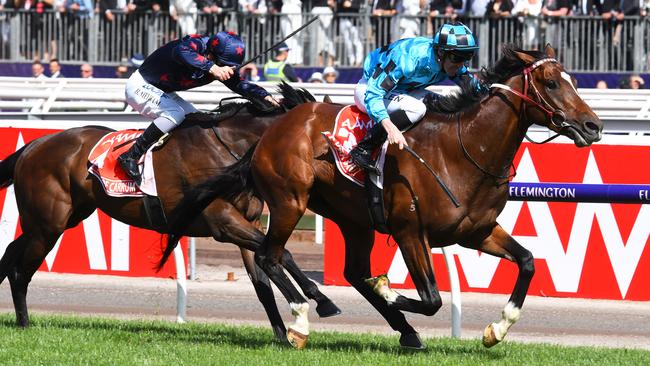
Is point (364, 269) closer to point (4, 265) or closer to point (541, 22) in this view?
point (4, 265)

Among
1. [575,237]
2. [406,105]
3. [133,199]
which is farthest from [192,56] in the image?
[575,237]

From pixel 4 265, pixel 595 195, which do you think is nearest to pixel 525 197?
pixel 595 195

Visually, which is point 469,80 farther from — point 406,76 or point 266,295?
point 266,295

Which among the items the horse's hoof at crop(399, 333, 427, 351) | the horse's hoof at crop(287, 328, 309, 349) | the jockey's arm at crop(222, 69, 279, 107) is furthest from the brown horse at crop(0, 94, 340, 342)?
the horse's hoof at crop(399, 333, 427, 351)

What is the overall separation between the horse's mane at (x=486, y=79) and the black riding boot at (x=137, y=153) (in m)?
2.11

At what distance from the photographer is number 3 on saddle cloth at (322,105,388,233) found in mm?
7648

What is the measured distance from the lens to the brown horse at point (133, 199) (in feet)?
28.0

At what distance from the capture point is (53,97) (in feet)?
49.7

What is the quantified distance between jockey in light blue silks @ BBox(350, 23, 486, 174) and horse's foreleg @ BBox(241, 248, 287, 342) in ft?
4.50

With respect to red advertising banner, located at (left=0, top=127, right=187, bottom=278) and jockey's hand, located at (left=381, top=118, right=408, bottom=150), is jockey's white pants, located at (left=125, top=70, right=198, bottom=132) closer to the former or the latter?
jockey's hand, located at (left=381, top=118, right=408, bottom=150)

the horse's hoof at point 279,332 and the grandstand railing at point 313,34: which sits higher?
the grandstand railing at point 313,34

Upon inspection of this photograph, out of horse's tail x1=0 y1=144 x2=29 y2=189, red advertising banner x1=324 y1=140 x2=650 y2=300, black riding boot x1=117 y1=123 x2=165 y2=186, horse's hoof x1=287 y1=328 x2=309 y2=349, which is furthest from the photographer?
red advertising banner x1=324 y1=140 x2=650 y2=300

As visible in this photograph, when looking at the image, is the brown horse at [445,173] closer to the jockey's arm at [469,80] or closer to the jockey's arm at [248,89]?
the jockey's arm at [469,80]

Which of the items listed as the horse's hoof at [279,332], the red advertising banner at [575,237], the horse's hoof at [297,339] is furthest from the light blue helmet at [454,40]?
the red advertising banner at [575,237]
